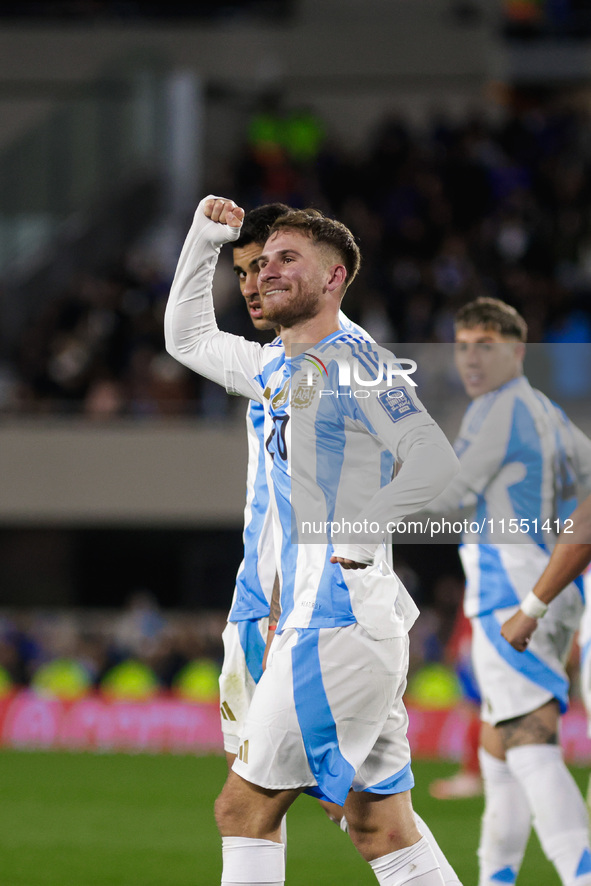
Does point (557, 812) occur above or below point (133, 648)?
above

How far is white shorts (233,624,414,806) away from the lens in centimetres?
327

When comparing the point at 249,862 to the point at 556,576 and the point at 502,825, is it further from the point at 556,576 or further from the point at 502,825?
the point at 502,825

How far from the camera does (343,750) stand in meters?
3.30

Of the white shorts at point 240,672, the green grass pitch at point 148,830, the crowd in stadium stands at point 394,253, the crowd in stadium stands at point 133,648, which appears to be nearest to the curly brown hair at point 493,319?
→ the white shorts at point 240,672

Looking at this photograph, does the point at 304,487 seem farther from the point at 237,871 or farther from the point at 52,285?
the point at 52,285

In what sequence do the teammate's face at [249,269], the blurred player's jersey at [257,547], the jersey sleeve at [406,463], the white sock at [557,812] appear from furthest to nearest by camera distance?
the teammate's face at [249,269] → the white sock at [557,812] → the blurred player's jersey at [257,547] → the jersey sleeve at [406,463]

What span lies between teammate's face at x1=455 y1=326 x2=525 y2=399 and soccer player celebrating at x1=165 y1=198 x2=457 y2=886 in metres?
1.15

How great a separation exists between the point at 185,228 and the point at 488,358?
476 inches

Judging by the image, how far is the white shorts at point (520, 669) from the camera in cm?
443

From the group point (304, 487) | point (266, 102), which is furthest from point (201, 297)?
point (266, 102)

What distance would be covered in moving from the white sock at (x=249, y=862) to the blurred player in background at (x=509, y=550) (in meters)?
1.36

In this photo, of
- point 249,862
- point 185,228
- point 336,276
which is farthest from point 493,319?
point 185,228

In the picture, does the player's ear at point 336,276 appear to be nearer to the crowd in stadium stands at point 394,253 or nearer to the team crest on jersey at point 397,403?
the team crest on jersey at point 397,403

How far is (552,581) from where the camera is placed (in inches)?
156
